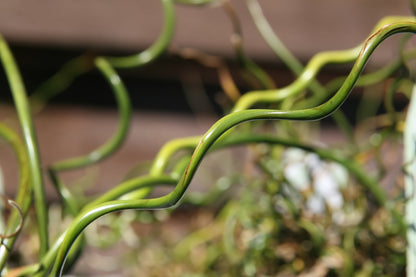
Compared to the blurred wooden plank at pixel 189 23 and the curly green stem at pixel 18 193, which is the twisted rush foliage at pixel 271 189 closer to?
the curly green stem at pixel 18 193

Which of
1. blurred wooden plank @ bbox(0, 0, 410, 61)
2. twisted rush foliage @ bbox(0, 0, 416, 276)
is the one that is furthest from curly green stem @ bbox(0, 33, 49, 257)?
blurred wooden plank @ bbox(0, 0, 410, 61)

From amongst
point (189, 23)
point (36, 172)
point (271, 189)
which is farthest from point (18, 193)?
point (189, 23)

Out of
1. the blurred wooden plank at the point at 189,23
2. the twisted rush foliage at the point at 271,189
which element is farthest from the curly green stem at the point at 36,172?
the blurred wooden plank at the point at 189,23

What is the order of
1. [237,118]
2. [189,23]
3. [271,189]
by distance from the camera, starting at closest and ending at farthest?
[237,118] → [271,189] → [189,23]

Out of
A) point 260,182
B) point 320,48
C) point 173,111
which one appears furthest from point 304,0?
point 260,182

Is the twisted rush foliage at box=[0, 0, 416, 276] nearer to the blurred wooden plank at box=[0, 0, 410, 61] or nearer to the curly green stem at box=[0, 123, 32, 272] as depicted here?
the curly green stem at box=[0, 123, 32, 272]

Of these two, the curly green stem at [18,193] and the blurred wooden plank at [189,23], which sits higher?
the blurred wooden plank at [189,23]

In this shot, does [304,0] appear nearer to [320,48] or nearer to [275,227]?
[320,48]

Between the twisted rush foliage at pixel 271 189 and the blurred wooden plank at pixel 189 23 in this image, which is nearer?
the twisted rush foliage at pixel 271 189

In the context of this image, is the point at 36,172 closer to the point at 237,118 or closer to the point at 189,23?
the point at 237,118
